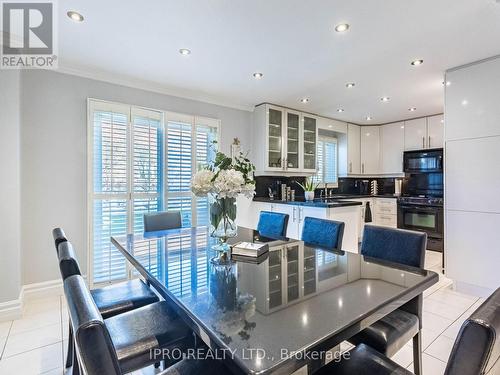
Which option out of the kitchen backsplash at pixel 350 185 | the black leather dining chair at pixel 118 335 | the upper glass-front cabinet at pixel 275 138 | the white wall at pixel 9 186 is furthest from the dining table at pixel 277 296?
the kitchen backsplash at pixel 350 185

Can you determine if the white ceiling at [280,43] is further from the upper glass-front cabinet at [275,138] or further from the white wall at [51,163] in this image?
the upper glass-front cabinet at [275,138]

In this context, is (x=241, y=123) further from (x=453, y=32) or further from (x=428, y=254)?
(x=428, y=254)

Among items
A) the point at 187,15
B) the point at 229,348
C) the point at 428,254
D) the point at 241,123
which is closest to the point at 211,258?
the point at 229,348

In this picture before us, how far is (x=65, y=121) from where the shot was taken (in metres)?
2.83

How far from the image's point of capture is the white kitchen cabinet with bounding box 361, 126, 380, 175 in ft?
18.4

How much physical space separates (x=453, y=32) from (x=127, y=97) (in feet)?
10.9

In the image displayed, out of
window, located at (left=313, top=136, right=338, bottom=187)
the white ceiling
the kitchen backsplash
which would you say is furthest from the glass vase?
window, located at (left=313, top=136, right=338, bottom=187)

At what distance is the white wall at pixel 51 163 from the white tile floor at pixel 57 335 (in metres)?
0.55

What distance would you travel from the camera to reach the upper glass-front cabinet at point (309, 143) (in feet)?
15.2

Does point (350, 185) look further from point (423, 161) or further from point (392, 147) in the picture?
point (423, 161)

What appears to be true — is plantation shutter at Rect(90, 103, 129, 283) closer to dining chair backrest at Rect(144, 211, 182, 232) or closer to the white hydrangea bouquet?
dining chair backrest at Rect(144, 211, 182, 232)

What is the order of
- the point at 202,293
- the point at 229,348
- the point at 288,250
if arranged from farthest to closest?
the point at 288,250, the point at 202,293, the point at 229,348

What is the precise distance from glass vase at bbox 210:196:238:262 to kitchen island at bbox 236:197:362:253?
2.04m

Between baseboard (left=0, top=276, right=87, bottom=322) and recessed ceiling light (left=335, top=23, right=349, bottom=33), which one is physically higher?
recessed ceiling light (left=335, top=23, right=349, bottom=33)
